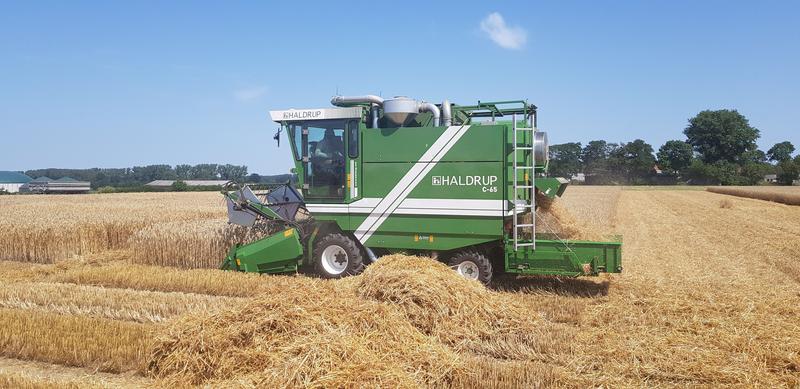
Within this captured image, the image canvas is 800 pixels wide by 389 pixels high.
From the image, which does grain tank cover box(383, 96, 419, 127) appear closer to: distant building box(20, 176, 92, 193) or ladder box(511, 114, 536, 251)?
ladder box(511, 114, 536, 251)

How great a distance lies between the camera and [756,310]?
7.08 meters

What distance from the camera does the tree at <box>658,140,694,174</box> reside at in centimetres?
9506

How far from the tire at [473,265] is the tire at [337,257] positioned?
1.56 m

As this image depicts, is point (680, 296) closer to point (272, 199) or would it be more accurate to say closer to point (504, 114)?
point (504, 114)

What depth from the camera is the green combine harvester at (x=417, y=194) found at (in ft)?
28.1

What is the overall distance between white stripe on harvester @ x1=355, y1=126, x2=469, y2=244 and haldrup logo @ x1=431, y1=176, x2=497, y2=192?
0.78ft

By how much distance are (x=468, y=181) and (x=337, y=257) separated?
8.33 ft

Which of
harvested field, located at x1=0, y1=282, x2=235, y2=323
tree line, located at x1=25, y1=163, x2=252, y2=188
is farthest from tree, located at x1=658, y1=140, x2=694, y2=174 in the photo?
harvested field, located at x1=0, y1=282, x2=235, y2=323

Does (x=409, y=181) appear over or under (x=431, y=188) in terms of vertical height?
over

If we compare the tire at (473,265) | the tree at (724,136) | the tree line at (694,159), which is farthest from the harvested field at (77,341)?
the tree at (724,136)

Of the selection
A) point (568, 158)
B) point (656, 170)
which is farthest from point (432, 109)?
point (656, 170)

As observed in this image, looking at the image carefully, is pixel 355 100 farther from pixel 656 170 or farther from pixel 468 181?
pixel 656 170

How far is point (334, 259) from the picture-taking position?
31.3 ft

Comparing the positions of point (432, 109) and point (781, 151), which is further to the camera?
point (781, 151)
